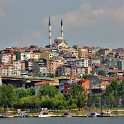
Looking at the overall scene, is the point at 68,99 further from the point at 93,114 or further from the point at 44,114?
the point at 93,114

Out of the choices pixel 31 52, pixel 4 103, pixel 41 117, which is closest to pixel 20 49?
pixel 31 52

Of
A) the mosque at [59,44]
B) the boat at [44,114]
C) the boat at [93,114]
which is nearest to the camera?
the boat at [93,114]

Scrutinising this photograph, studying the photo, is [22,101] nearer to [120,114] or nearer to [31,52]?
[120,114]

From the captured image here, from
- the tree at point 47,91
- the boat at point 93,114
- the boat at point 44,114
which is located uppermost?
the tree at point 47,91

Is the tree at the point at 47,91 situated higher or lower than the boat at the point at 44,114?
higher

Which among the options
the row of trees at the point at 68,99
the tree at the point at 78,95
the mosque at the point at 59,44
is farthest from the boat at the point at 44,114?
the mosque at the point at 59,44

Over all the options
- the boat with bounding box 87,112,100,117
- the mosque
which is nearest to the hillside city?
the mosque

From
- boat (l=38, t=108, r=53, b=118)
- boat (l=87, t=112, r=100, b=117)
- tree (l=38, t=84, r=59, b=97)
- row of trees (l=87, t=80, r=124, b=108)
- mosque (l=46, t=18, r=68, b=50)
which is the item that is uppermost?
mosque (l=46, t=18, r=68, b=50)

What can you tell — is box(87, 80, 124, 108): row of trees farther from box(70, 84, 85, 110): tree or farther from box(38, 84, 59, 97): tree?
box(38, 84, 59, 97): tree

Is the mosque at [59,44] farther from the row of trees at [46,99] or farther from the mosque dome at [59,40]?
the row of trees at [46,99]

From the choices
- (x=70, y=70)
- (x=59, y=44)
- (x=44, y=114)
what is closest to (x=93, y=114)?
(x=44, y=114)

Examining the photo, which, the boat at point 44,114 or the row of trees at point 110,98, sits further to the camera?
the row of trees at point 110,98

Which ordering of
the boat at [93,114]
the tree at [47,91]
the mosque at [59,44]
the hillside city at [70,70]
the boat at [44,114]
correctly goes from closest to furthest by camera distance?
the boat at [93,114] < the boat at [44,114] < the hillside city at [70,70] < the tree at [47,91] < the mosque at [59,44]

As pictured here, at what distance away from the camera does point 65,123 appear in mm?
64562
